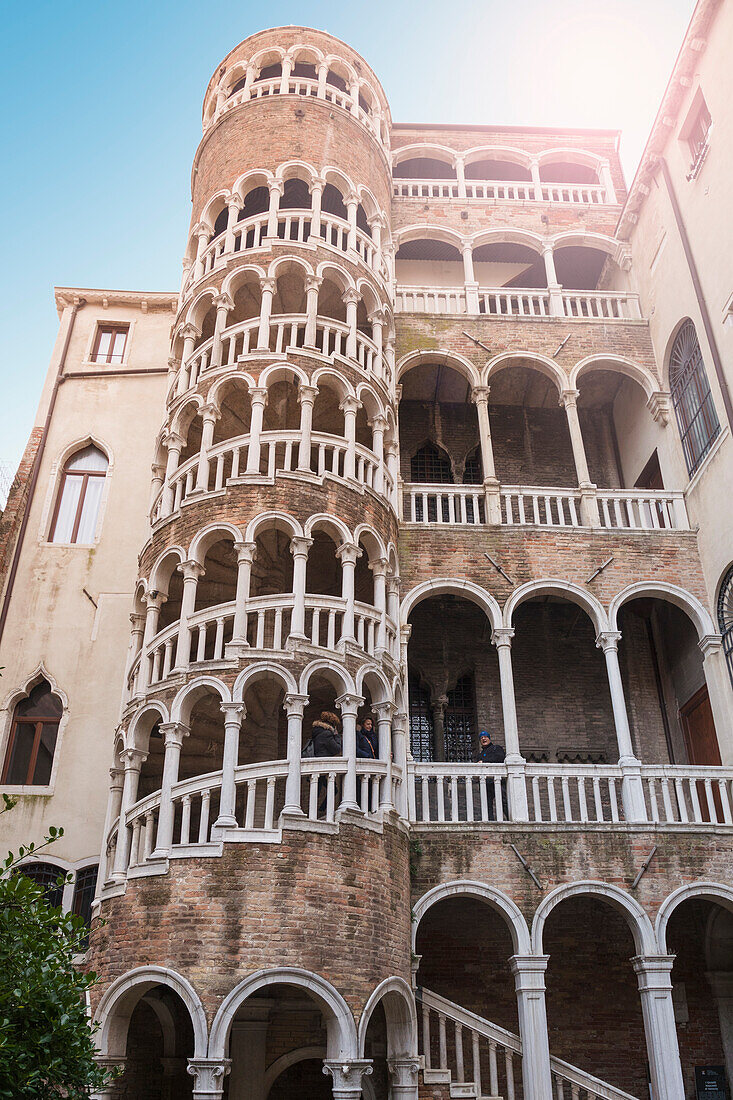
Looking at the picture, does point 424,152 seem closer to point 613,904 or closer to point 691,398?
point 691,398

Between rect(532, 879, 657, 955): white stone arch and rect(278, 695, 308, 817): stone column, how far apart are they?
444 cm

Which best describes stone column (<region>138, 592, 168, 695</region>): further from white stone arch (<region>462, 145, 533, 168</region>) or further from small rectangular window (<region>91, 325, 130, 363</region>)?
white stone arch (<region>462, 145, 533, 168</region>)

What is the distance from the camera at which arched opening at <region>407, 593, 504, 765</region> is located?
61.2 feet

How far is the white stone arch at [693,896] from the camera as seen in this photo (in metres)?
14.3

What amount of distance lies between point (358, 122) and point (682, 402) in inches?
381

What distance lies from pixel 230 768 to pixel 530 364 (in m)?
11.6

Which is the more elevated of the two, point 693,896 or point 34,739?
point 34,739

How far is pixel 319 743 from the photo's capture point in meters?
13.6

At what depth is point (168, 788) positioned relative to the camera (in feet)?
42.3

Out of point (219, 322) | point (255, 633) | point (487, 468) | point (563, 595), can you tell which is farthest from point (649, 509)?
point (219, 322)

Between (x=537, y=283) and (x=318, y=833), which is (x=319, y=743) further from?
(x=537, y=283)

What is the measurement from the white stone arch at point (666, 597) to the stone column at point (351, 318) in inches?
266

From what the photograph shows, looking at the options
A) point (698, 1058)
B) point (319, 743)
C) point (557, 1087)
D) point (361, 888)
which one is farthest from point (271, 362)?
point (698, 1058)

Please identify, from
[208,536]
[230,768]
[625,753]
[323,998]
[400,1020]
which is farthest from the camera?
[625,753]
